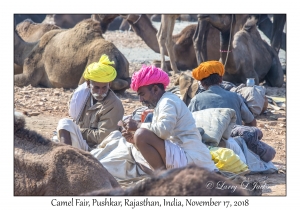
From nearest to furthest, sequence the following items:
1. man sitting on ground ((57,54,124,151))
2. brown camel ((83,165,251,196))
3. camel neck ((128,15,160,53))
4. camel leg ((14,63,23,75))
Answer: brown camel ((83,165,251,196)), man sitting on ground ((57,54,124,151)), camel leg ((14,63,23,75)), camel neck ((128,15,160,53))

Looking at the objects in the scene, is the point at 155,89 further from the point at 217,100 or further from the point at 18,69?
the point at 18,69

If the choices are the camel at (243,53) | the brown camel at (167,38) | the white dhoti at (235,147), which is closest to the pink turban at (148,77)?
the white dhoti at (235,147)

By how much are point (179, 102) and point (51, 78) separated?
6378 mm

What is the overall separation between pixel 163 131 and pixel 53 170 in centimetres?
121

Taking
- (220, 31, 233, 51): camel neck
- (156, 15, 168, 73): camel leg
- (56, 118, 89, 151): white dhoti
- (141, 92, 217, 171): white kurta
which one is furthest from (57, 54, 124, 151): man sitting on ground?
(156, 15, 168, 73): camel leg

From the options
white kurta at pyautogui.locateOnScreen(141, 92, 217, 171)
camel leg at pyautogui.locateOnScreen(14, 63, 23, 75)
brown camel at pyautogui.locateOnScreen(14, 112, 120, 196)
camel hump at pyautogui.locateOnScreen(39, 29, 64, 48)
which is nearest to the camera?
brown camel at pyautogui.locateOnScreen(14, 112, 120, 196)

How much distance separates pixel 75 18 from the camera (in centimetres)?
2539

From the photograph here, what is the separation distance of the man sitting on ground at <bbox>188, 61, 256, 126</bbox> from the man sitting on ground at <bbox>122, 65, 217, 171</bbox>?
132 centimetres

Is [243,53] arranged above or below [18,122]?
above

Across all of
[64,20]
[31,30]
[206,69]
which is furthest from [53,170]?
[64,20]

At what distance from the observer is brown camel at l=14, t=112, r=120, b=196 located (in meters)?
4.42

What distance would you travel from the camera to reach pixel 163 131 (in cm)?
541

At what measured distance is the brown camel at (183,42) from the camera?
1408 centimetres

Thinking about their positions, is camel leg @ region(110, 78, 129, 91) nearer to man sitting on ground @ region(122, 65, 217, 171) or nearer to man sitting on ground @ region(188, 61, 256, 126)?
man sitting on ground @ region(188, 61, 256, 126)
